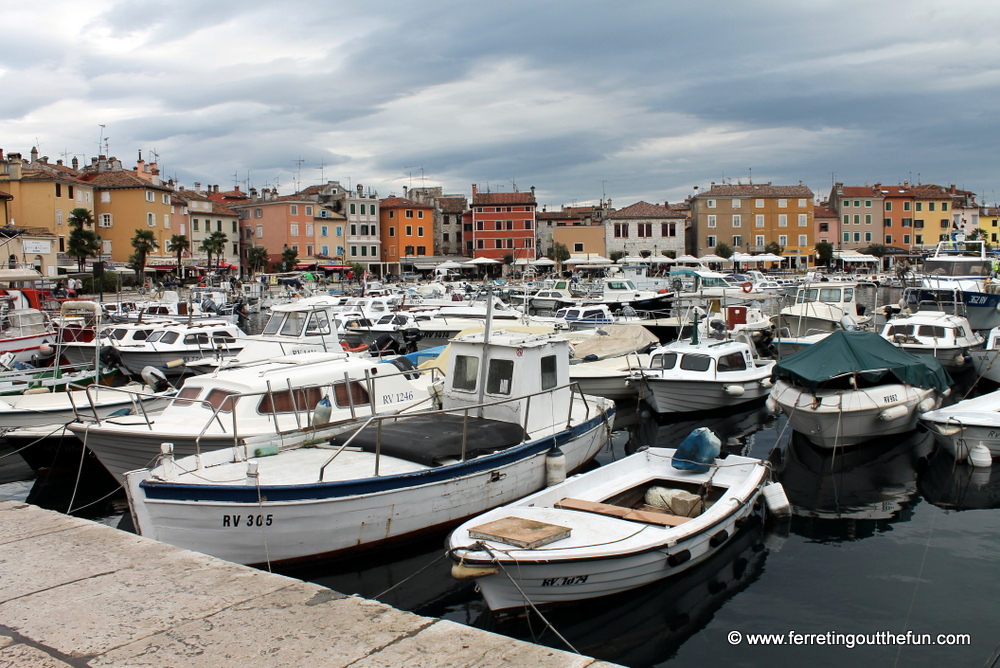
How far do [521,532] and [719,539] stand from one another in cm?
298

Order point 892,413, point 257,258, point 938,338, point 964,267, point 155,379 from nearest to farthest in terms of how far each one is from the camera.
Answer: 1. point 892,413
2. point 155,379
3. point 938,338
4. point 964,267
5. point 257,258

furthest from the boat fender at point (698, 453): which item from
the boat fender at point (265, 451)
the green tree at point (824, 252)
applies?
the green tree at point (824, 252)

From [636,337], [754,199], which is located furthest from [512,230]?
[636,337]

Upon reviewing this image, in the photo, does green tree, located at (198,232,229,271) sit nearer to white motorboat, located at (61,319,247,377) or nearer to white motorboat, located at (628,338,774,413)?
white motorboat, located at (61,319,247,377)

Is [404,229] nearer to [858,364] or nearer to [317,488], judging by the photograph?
[858,364]

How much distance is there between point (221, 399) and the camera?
43.1ft

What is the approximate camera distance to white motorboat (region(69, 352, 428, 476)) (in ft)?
40.5

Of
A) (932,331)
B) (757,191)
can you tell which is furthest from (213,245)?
(932,331)

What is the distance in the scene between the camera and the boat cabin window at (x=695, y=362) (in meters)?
19.7

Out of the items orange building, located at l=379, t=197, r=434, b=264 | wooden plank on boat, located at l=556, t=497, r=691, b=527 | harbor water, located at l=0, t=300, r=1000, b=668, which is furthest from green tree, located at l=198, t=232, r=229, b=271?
wooden plank on boat, located at l=556, t=497, r=691, b=527

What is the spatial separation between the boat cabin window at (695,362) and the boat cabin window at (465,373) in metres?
8.18

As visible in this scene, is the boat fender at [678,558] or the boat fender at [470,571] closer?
the boat fender at [470,571]

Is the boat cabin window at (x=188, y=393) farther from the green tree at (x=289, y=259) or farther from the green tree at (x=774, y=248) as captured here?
the green tree at (x=774, y=248)

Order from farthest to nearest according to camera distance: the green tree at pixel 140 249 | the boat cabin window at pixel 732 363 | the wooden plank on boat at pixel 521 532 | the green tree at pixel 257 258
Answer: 1. the green tree at pixel 257 258
2. the green tree at pixel 140 249
3. the boat cabin window at pixel 732 363
4. the wooden plank on boat at pixel 521 532
